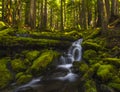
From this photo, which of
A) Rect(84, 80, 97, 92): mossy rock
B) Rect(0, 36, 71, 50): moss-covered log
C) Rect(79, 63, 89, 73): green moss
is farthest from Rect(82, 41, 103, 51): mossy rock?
Rect(84, 80, 97, 92): mossy rock

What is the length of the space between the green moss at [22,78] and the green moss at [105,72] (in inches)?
150

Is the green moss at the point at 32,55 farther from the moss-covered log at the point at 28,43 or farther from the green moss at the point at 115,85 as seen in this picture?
the green moss at the point at 115,85

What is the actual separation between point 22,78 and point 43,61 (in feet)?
6.22

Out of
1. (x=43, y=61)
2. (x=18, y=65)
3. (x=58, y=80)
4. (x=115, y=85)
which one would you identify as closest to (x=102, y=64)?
(x=115, y=85)

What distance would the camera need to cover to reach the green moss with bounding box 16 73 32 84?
12844mm

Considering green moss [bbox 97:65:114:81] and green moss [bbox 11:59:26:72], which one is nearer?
green moss [bbox 97:65:114:81]

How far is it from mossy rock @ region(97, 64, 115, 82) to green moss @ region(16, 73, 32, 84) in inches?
150

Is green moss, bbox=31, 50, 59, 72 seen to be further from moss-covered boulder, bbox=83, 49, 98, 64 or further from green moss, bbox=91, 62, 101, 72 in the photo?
green moss, bbox=91, 62, 101, 72

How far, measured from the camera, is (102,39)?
58.0 feet

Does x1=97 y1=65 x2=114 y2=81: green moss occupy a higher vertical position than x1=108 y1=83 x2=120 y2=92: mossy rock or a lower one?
higher

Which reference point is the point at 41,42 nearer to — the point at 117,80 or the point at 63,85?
the point at 63,85

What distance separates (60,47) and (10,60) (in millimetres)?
3890

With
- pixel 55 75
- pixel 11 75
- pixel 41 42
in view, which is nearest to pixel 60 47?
pixel 41 42

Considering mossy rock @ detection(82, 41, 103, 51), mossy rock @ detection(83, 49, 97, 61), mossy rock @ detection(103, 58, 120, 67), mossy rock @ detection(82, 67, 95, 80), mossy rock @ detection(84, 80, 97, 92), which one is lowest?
mossy rock @ detection(84, 80, 97, 92)
